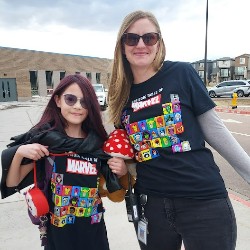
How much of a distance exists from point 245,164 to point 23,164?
1.26 m

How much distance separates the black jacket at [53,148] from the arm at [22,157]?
27 millimetres

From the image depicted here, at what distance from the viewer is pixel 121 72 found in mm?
1679

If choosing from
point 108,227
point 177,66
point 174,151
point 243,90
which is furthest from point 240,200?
point 243,90

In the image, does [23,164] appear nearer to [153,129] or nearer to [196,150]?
[153,129]

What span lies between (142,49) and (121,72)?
0.19 m

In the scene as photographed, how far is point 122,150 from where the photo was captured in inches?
64.4

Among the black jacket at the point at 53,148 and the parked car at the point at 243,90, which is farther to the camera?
the parked car at the point at 243,90

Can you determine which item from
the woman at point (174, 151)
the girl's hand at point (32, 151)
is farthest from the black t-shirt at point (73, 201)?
the woman at point (174, 151)

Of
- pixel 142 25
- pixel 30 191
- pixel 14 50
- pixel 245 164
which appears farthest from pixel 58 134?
pixel 14 50

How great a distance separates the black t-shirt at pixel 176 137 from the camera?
4.72 feet

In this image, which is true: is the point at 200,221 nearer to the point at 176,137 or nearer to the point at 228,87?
the point at 176,137

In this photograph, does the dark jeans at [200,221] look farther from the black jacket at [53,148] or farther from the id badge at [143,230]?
the black jacket at [53,148]

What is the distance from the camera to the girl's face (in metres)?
1.80

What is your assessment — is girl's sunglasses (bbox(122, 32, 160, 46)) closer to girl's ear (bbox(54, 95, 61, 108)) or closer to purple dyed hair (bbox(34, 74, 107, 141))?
purple dyed hair (bbox(34, 74, 107, 141))
